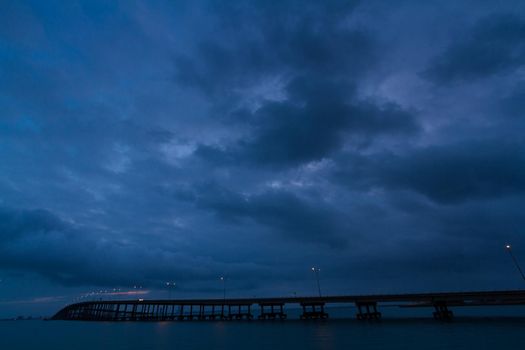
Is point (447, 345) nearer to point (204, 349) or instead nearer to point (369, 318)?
point (204, 349)

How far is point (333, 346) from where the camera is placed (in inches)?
1726

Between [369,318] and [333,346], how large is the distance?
284 ft

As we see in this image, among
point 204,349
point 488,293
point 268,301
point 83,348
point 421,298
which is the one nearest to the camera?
point 204,349

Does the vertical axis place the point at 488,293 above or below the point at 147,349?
above

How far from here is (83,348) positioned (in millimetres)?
55562

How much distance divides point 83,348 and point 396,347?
2088 inches

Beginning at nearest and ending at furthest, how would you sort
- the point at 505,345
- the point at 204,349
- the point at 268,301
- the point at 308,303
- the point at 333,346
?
the point at 505,345
the point at 333,346
the point at 204,349
the point at 308,303
the point at 268,301

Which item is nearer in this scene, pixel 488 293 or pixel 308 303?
pixel 488 293

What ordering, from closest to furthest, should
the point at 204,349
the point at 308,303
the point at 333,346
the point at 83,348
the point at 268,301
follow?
the point at 333,346
the point at 204,349
the point at 83,348
the point at 308,303
the point at 268,301

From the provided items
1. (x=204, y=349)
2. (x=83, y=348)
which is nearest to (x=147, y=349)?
(x=204, y=349)

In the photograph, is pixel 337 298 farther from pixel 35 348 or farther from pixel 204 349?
pixel 35 348

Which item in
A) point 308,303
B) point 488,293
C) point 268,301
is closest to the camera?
point 488,293

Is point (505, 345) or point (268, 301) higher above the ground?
point (268, 301)

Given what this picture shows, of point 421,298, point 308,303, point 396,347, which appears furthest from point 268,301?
point 396,347
